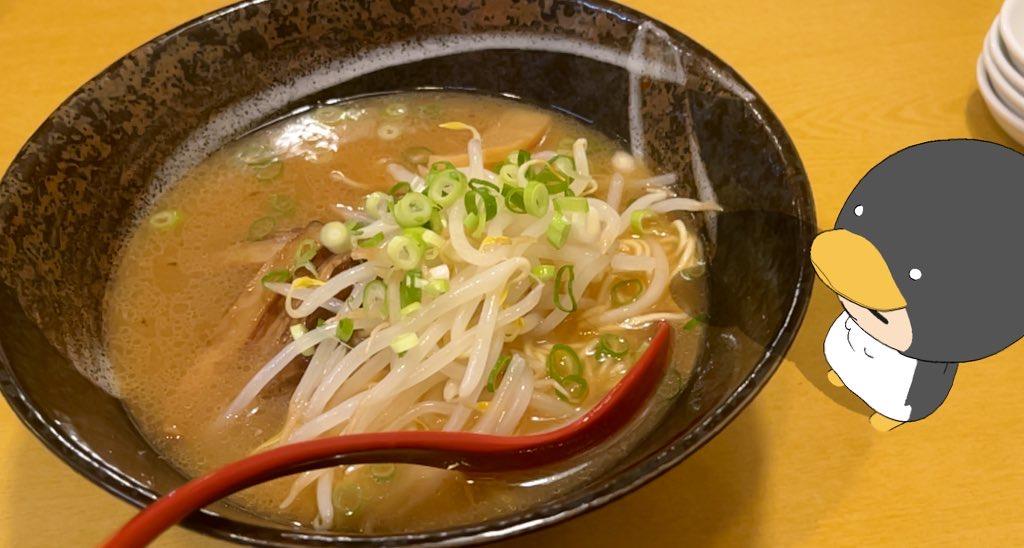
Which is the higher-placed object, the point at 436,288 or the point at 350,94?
the point at 350,94

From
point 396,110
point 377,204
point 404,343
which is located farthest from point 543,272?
point 396,110

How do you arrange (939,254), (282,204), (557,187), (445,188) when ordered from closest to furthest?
(939,254), (445,188), (557,187), (282,204)

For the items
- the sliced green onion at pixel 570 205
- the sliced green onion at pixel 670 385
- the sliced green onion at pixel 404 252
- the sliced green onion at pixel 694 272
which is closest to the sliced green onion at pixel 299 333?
the sliced green onion at pixel 404 252

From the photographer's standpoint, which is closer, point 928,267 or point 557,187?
point 928,267

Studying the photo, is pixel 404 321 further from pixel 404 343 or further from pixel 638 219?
pixel 638 219

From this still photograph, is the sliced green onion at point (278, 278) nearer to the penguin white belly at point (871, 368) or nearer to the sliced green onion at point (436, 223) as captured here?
the sliced green onion at point (436, 223)

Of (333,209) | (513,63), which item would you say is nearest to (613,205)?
(513,63)

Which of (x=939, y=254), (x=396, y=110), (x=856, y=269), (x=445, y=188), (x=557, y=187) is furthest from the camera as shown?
(x=396, y=110)

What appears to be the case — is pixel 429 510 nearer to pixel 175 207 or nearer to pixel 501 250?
pixel 501 250
